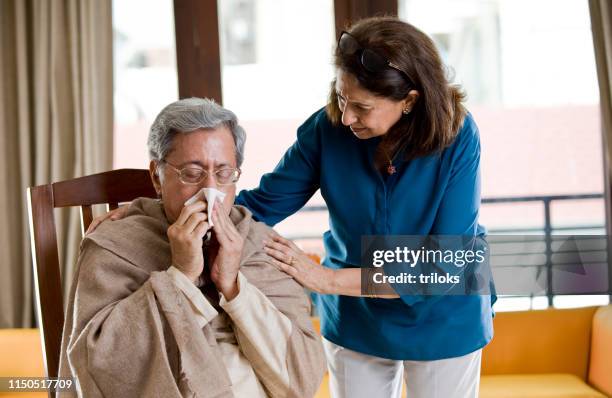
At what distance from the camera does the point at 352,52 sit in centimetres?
161

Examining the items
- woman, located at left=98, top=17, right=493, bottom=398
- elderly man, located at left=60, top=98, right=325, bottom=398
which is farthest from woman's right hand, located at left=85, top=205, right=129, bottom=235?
woman, located at left=98, top=17, right=493, bottom=398

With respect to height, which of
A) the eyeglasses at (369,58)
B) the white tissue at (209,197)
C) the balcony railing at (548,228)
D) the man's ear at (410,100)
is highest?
the eyeglasses at (369,58)

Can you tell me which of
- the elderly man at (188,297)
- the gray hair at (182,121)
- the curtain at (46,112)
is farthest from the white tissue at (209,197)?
the curtain at (46,112)

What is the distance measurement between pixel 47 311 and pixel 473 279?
1.06 m

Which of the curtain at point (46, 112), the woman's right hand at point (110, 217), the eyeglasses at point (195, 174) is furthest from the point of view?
the curtain at point (46, 112)

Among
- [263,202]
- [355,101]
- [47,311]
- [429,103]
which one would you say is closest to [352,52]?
[355,101]

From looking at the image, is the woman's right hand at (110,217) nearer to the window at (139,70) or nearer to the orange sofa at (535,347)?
the orange sofa at (535,347)

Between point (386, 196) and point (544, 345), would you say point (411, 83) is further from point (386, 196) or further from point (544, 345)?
point (544, 345)

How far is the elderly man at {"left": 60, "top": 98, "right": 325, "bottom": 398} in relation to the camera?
145 centimetres

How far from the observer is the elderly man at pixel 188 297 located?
1448 millimetres

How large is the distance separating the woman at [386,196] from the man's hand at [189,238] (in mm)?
273

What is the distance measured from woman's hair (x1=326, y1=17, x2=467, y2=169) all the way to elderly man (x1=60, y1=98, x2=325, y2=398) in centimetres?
33

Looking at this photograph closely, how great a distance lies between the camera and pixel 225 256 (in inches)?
59.1

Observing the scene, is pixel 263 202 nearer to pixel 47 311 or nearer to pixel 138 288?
pixel 138 288
